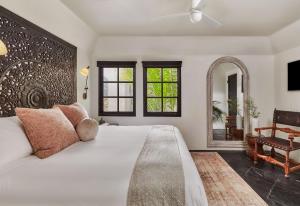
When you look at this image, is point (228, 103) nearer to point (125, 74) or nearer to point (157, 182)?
point (125, 74)

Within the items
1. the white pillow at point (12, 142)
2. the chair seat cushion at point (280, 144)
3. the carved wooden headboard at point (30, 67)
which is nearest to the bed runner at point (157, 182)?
the white pillow at point (12, 142)

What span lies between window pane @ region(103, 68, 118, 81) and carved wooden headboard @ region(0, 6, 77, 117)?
144 centimetres

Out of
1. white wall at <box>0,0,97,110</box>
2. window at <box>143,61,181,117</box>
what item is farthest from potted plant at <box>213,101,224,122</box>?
white wall at <box>0,0,97,110</box>

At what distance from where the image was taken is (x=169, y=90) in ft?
16.3

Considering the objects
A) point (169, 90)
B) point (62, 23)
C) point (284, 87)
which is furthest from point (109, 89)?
point (284, 87)

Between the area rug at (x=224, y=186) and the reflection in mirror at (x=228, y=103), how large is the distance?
1138 millimetres

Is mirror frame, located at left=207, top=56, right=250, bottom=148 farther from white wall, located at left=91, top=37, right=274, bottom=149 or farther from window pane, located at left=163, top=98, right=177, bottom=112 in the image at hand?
window pane, located at left=163, top=98, right=177, bottom=112

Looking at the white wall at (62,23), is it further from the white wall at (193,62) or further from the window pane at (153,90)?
the window pane at (153,90)

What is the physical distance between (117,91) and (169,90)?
3.65ft

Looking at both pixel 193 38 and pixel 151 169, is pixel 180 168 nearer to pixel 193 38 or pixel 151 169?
pixel 151 169

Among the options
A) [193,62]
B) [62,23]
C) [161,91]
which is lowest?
[161,91]

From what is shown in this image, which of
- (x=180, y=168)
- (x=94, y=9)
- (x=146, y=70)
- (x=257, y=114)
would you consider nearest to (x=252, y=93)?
(x=257, y=114)

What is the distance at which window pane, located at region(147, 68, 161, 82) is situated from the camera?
4969 mm

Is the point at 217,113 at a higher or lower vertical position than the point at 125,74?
lower
